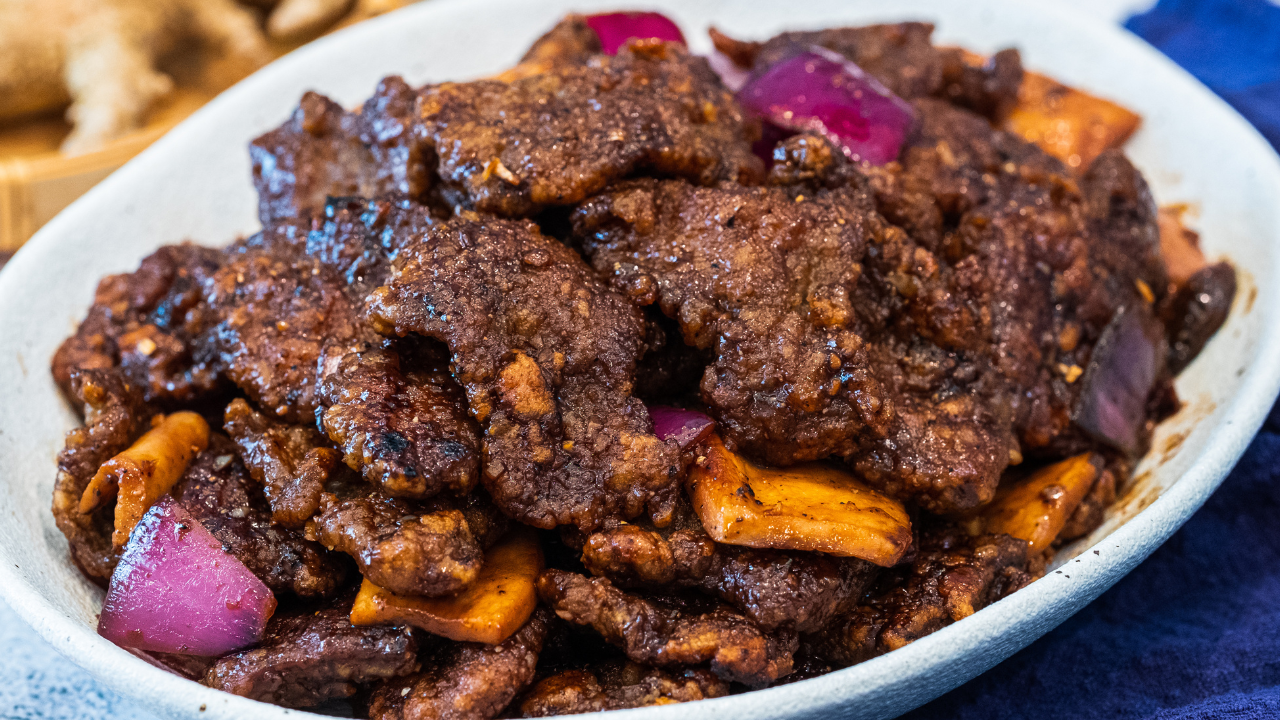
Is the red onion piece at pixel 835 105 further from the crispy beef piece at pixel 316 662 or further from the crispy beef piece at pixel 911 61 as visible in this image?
the crispy beef piece at pixel 316 662

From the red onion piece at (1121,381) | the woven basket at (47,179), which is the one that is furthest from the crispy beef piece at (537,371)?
the woven basket at (47,179)

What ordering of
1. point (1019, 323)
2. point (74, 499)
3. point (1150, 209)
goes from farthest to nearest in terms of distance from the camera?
point (1150, 209) < point (1019, 323) < point (74, 499)

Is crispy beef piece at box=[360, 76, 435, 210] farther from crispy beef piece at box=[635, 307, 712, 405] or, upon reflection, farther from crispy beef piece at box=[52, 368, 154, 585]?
crispy beef piece at box=[52, 368, 154, 585]

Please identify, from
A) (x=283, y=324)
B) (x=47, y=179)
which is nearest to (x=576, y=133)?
(x=283, y=324)

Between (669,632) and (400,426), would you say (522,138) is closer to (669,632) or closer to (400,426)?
(400,426)

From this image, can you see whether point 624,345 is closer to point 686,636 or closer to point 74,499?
point 686,636

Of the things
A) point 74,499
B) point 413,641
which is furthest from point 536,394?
point 74,499

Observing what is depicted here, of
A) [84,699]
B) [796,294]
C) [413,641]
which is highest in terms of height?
[796,294]
